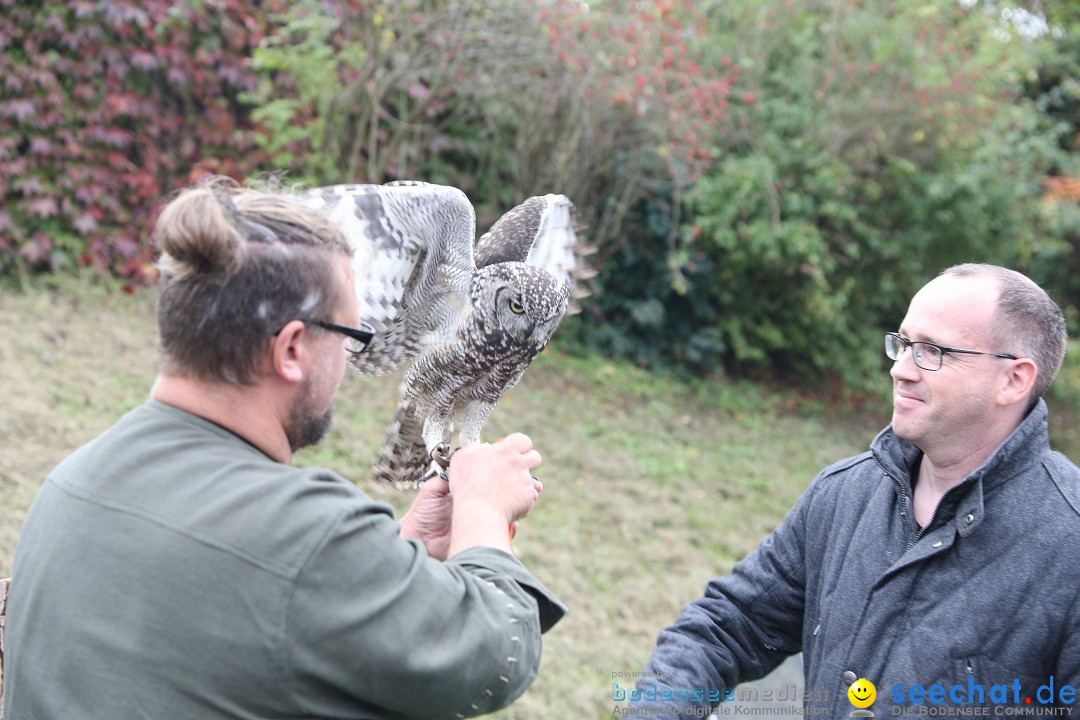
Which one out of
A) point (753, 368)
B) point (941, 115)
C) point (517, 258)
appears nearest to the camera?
point (517, 258)

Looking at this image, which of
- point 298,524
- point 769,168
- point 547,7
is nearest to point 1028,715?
point 298,524

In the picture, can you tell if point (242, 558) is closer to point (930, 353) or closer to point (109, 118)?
point (930, 353)

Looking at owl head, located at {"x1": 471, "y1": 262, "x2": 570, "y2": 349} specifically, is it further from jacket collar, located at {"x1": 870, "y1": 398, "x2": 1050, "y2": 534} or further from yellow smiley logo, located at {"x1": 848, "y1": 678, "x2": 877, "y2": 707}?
yellow smiley logo, located at {"x1": 848, "y1": 678, "x2": 877, "y2": 707}

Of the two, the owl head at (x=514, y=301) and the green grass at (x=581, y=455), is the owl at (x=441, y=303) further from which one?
the green grass at (x=581, y=455)

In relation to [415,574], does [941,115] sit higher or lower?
higher

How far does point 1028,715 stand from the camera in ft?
5.95

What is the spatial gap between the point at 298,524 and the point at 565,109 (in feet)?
26.2

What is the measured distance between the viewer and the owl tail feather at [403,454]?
9.99ft

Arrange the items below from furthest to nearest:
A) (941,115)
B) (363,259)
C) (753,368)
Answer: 1. (753,368)
2. (941,115)
3. (363,259)

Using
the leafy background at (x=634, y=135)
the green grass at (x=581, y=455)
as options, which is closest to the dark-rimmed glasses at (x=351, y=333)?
the green grass at (x=581, y=455)

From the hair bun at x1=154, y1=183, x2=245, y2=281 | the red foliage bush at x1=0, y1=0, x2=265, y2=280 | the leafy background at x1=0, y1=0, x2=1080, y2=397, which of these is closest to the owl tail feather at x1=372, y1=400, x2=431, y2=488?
the hair bun at x1=154, y1=183, x2=245, y2=281

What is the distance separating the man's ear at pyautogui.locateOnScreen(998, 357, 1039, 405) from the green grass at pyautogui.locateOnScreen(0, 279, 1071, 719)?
251 centimetres

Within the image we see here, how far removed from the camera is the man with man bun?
1180 millimetres

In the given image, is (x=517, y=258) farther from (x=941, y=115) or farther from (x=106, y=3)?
(x=941, y=115)
